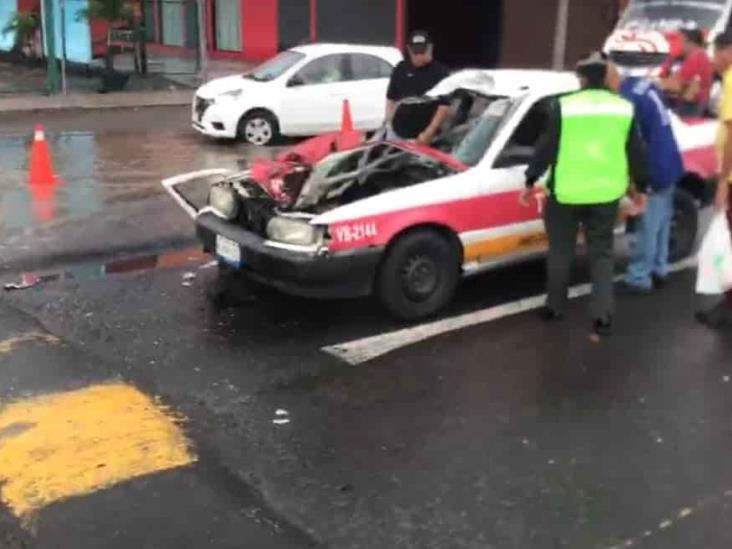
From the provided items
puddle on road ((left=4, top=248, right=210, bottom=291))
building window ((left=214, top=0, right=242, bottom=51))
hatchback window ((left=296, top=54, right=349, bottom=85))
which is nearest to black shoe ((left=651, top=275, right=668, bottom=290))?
puddle on road ((left=4, top=248, right=210, bottom=291))

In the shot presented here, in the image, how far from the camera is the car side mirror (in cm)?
674

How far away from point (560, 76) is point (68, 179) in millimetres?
6590

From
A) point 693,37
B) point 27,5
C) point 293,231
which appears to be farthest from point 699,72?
point 27,5

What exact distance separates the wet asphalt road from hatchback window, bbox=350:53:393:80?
24.7 ft

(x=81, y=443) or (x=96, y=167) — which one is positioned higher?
(x=81, y=443)

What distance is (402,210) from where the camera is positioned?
Result: 6.29m

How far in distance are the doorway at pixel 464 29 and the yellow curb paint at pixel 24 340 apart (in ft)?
62.1

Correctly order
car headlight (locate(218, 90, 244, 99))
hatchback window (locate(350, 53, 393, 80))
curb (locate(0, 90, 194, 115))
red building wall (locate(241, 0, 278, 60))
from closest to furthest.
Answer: car headlight (locate(218, 90, 244, 99)) < hatchback window (locate(350, 53, 393, 80)) < curb (locate(0, 90, 194, 115)) < red building wall (locate(241, 0, 278, 60))

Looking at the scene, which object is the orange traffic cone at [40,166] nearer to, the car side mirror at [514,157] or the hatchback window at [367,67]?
the hatchback window at [367,67]

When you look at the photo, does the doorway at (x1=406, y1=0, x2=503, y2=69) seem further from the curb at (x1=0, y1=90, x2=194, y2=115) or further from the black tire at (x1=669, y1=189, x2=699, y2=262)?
the black tire at (x1=669, y1=189, x2=699, y2=262)

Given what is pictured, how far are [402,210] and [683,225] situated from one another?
2.59 metres

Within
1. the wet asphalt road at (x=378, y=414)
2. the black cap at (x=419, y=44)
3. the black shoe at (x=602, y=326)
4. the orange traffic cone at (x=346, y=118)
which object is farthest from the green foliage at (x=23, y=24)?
the black shoe at (x=602, y=326)

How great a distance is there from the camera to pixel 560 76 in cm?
739

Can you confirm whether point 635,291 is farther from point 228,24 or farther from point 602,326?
point 228,24
